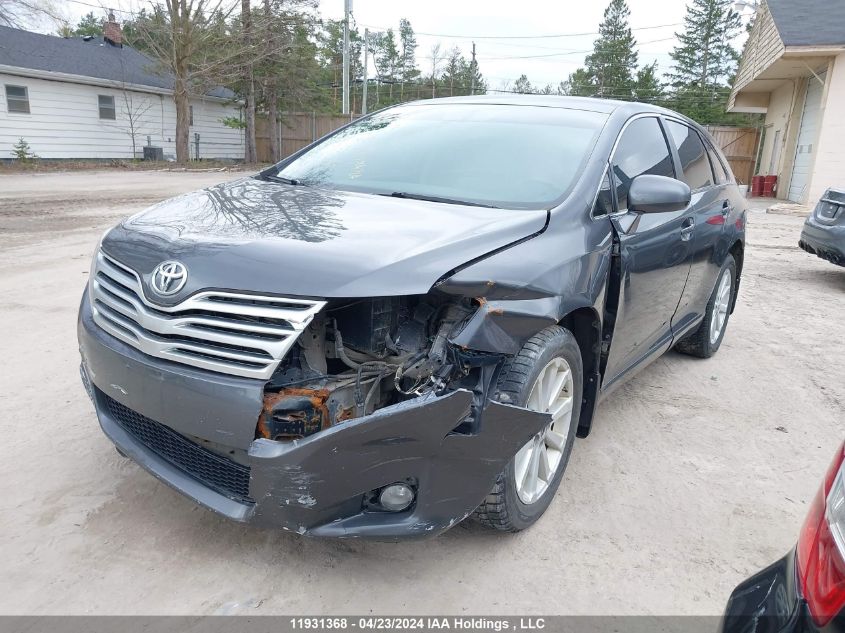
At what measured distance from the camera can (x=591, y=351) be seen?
303 centimetres

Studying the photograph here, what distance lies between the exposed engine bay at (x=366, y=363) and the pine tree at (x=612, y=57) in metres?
57.1

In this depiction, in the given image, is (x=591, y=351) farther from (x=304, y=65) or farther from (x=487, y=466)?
(x=304, y=65)

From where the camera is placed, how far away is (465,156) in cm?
336

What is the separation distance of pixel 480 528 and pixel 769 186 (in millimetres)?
22616

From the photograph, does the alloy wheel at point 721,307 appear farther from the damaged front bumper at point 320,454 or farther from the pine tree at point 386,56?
the pine tree at point 386,56

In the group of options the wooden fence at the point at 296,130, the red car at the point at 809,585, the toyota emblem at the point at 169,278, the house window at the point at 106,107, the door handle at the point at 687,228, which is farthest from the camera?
the wooden fence at the point at 296,130

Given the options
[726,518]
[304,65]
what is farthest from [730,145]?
[726,518]

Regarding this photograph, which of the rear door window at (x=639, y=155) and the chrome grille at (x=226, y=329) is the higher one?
the rear door window at (x=639, y=155)

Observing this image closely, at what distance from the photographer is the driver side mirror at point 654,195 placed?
3.06 metres

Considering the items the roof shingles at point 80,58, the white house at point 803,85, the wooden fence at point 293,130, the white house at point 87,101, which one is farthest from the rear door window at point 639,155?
the wooden fence at point 293,130

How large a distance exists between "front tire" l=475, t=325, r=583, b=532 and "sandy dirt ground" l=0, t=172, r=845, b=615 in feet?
0.54

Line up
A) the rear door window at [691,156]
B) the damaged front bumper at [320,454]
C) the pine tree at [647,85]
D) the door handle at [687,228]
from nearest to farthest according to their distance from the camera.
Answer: the damaged front bumper at [320,454] < the door handle at [687,228] < the rear door window at [691,156] < the pine tree at [647,85]

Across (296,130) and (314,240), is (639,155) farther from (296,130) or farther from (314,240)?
(296,130)

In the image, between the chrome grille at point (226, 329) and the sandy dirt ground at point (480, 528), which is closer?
the chrome grille at point (226, 329)
